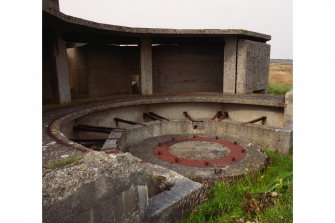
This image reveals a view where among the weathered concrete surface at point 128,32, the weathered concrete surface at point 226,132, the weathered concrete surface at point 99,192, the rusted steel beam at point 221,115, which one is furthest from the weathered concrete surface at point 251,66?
the weathered concrete surface at point 99,192

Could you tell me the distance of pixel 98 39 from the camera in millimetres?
13250

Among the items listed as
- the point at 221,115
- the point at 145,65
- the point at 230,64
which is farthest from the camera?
the point at 145,65

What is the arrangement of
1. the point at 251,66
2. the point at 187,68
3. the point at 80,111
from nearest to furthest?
1. the point at 80,111
2. the point at 251,66
3. the point at 187,68

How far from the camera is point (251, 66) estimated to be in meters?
13.0

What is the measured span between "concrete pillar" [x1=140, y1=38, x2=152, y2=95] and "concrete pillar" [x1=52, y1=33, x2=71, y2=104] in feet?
13.6

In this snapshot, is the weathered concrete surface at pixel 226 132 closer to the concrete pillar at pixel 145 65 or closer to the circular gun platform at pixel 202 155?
the circular gun platform at pixel 202 155

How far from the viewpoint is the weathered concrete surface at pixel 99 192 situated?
199 cm

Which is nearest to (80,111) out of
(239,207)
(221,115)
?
(221,115)

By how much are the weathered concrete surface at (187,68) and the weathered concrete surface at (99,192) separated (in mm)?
12497

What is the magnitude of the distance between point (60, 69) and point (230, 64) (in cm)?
746

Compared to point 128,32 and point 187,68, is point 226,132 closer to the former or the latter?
point 128,32

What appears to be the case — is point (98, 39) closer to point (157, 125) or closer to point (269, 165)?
point (157, 125)

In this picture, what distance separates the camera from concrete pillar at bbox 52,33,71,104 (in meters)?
9.53

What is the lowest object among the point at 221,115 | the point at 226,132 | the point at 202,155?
the point at 202,155
